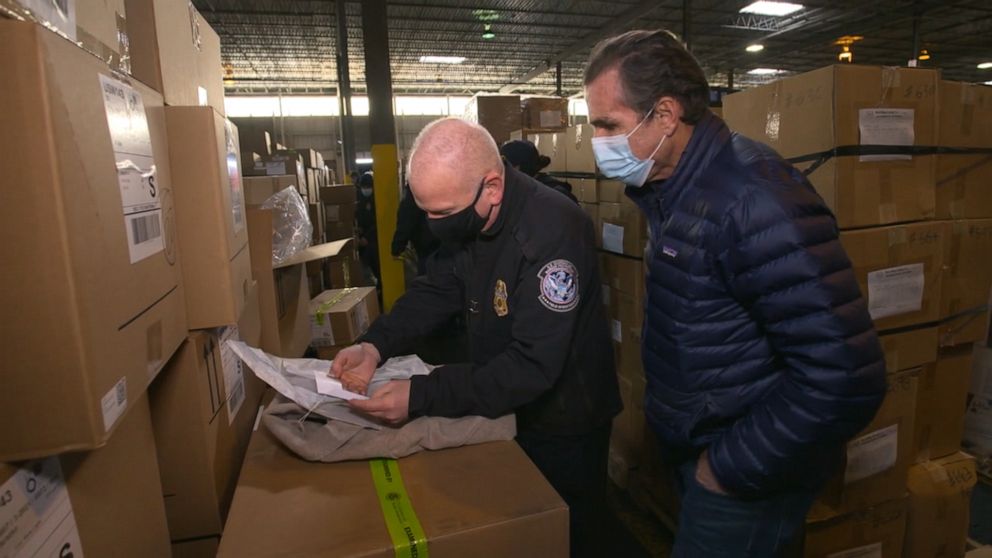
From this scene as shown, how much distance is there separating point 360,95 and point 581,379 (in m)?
13.6

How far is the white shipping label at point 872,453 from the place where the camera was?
1732 mm

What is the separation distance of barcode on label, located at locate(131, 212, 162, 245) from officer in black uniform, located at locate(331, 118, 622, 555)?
50 centimetres

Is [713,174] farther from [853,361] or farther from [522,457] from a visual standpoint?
[522,457]

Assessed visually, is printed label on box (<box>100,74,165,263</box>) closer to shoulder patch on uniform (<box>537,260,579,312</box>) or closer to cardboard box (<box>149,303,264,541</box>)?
cardboard box (<box>149,303,264,541</box>)

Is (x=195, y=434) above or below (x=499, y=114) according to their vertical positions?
below

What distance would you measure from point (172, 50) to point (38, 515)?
871 millimetres

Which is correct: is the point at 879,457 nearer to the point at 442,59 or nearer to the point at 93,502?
the point at 93,502

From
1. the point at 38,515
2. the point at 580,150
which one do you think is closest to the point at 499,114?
the point at 580,150

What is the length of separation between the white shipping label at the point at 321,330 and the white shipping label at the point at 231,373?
129 centimetres

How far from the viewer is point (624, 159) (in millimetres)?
1163

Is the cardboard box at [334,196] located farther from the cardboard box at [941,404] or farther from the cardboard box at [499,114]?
the cardboard box at [941,404]

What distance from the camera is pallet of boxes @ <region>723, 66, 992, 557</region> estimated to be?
62.7 inches

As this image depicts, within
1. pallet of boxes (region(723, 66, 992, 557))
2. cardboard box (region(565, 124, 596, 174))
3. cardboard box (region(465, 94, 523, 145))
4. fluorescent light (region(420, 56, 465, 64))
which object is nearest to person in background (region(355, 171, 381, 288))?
cardboard box (region(465, 94, 523, 145))

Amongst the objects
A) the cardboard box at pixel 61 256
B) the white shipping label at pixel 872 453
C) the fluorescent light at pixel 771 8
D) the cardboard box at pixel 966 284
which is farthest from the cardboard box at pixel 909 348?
the fluorescent light at pixel 771 8
